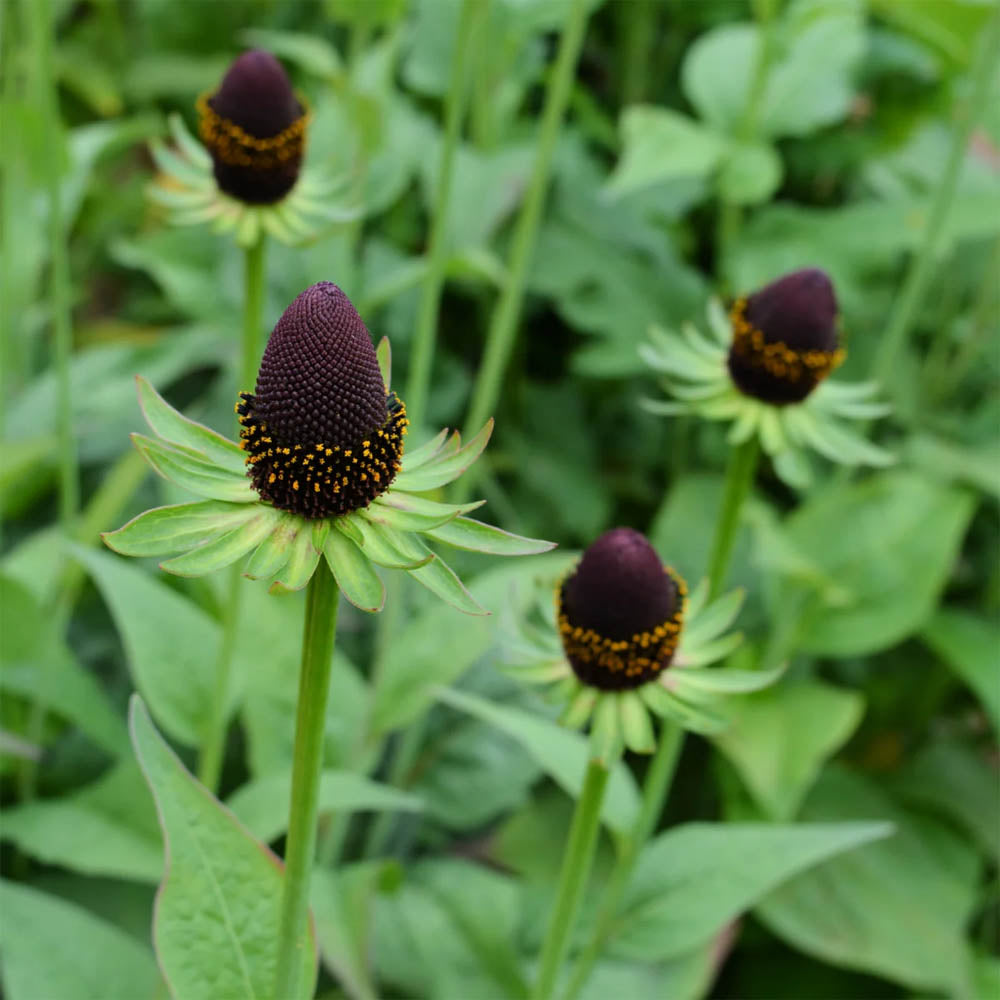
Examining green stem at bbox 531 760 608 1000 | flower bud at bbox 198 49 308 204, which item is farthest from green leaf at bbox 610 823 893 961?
flower bud at bbox 198 49 308 204

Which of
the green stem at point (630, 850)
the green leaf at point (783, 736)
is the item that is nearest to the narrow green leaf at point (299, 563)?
the green stem at point (630, 850)

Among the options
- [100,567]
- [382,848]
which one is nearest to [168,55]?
[100,567]

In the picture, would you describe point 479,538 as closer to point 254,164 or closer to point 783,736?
point 254,164

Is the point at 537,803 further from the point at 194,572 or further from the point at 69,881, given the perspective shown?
the point at 194,572

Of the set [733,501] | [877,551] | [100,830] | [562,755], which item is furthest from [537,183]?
[100,830]

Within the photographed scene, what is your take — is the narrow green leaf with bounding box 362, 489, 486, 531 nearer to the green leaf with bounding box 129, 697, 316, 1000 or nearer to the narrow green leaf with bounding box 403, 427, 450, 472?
the narrow green leaf with bounding box 403, 427, 450, 472

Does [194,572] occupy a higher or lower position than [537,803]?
higher

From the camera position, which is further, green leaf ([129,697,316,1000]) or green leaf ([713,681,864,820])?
green leaf ([713,681,864,820])
